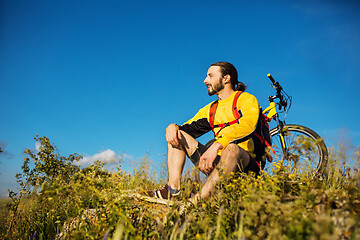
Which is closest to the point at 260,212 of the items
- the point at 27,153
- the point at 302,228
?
the point at 302,228

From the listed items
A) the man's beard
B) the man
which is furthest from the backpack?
the man's beard

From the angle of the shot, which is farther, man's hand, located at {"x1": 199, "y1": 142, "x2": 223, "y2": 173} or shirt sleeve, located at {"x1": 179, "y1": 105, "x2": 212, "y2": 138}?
shirt sleeve, located at {"x1": 179, "y1": 105, "x2": 212, "y2": 138}

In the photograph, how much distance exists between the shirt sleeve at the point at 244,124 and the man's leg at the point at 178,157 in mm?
700

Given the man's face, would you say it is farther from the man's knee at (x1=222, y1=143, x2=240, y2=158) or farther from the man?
the man's knee at (x1=222, y1=143, x2=240, y2=158)

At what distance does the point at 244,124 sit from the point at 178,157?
1.14 m

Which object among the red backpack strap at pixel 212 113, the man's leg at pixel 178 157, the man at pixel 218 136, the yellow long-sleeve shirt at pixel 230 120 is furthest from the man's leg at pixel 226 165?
the red backpack strap at pixel 212 113

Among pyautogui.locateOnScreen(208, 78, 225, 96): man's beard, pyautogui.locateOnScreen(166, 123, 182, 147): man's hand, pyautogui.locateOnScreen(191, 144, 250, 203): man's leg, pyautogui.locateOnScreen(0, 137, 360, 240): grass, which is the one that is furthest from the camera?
pyautogui.locateOnScreen(208, 78, 225, 96): man's beard

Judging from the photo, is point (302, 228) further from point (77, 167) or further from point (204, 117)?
point (77, 167)

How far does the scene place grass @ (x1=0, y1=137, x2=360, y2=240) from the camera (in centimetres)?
166

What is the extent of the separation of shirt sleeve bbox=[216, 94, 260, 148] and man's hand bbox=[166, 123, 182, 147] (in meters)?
0.68

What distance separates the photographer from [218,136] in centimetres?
370

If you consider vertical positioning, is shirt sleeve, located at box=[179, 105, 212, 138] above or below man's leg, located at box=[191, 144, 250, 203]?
above

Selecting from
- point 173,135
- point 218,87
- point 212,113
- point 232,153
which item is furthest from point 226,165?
point 218,87

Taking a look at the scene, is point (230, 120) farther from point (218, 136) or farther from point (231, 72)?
A: point (231, 72)
